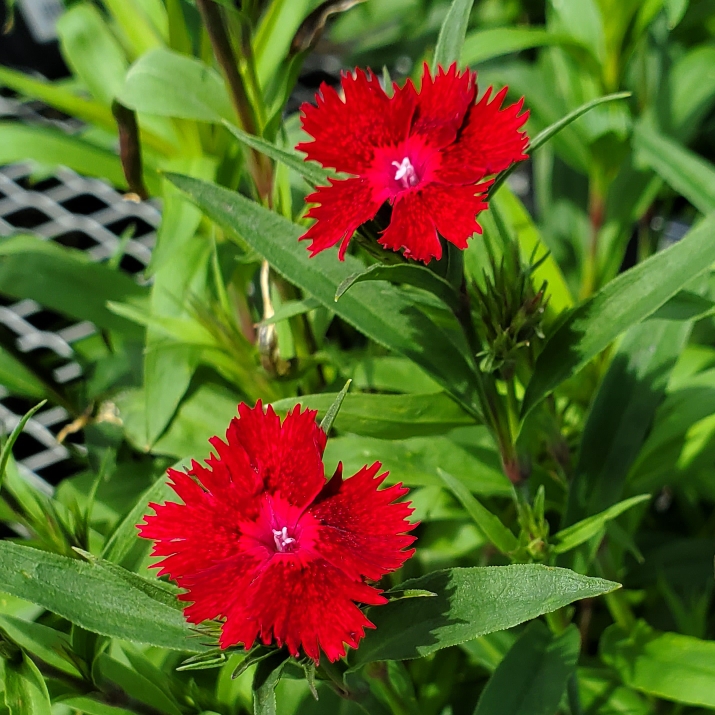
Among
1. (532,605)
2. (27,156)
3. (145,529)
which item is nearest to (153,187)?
(27,156)

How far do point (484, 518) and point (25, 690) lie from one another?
0.36 m

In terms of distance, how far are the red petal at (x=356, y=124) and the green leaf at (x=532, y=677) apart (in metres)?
0.42

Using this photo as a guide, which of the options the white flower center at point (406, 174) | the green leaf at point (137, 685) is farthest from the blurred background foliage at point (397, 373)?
the white flower center at point (406, 174)

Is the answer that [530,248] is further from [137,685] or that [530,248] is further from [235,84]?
[137,685]

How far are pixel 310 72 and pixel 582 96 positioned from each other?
0.81m

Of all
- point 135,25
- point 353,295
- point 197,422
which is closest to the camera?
point 353,295

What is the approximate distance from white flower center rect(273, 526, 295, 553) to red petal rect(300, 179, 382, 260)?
0.17 m

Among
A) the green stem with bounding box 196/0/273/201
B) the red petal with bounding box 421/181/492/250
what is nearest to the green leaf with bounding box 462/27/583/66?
the green stem with bounding box 196/0/273/201

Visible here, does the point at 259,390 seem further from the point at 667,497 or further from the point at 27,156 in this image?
the point at 667,497

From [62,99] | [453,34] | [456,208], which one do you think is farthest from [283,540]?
[62,99]

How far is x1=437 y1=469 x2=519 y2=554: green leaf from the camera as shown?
1.97 ft

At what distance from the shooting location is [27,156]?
1020 mm

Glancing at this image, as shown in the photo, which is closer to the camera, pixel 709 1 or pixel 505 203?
pixel 505 203

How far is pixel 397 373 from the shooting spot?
2.82ft
